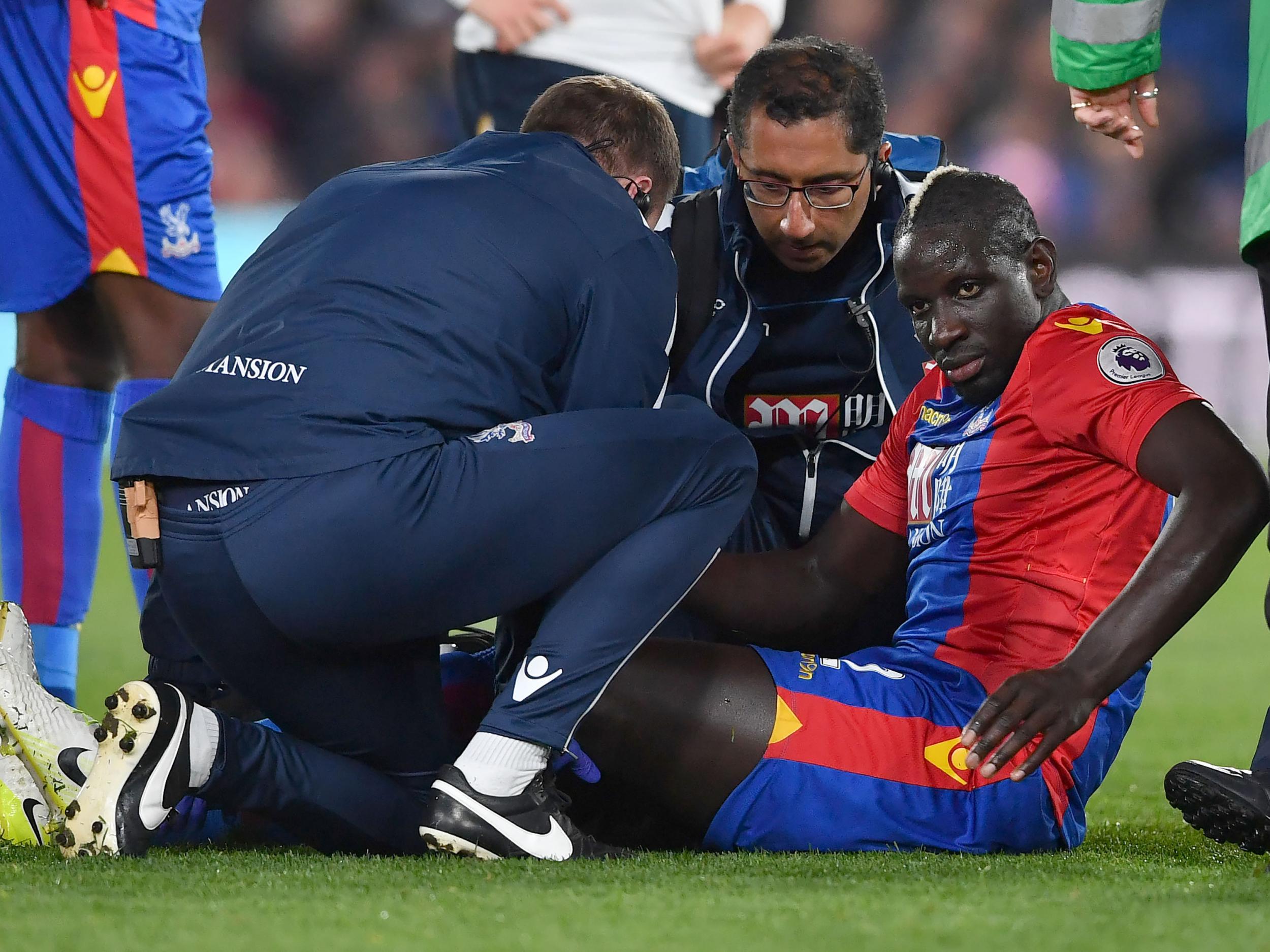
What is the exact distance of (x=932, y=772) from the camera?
241 centimetres

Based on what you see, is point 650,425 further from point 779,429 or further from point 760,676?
point 779,429

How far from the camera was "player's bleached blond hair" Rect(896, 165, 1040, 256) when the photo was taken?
2.62 meters

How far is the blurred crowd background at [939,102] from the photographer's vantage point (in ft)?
31.6

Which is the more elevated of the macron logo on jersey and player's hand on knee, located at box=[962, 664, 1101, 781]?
the macron logo on jersey

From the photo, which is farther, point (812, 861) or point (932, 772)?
point (932, 772)

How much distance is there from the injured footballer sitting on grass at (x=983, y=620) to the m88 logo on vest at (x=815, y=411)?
0.68 meters

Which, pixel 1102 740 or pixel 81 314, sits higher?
pixel 81 314

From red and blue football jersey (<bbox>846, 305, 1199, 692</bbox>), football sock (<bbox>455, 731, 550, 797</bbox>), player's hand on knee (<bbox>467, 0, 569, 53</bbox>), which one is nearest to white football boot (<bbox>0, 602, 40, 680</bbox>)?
football sock (<bbox>455, 731, 550, 797</bbox>)

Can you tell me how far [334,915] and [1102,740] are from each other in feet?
4.24

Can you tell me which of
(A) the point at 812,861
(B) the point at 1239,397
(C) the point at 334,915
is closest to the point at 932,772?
(A) the point at 812,861

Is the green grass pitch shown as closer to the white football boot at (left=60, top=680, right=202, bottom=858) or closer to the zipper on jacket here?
the white football boot at (left=60, top=680, right=202, bottom=858)

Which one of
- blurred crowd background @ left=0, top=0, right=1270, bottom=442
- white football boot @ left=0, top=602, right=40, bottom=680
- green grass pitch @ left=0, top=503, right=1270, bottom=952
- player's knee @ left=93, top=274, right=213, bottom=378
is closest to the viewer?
green grass pitch @ left=0, top=503, right=1270, bottom=952

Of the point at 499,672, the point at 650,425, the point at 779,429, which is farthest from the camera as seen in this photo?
the point at 779,429

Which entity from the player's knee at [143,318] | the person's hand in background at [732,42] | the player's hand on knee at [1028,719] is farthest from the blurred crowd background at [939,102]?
the player's hand on knee at [1028,719]
